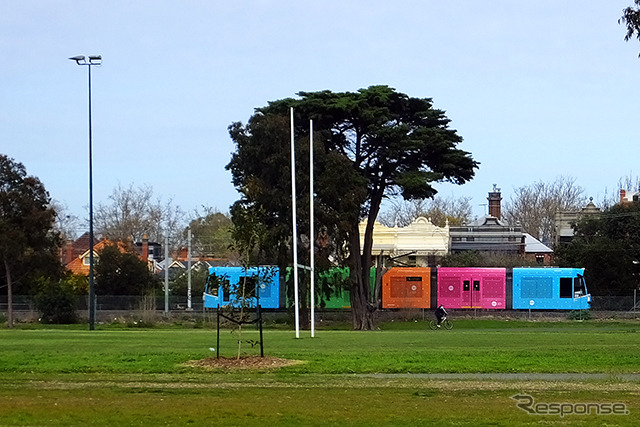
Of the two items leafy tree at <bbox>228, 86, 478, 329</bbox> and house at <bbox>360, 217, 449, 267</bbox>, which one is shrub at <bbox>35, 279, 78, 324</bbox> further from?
house at <bbox>360, 217, 449, 267</bbox>

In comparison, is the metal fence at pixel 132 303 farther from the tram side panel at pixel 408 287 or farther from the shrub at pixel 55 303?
the tram side panel at pixel 408 287

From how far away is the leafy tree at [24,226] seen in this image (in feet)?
193

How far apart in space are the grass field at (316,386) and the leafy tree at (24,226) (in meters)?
31.1

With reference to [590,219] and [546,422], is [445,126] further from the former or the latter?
[546,422]

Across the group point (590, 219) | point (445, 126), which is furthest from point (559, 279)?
point (590, 219)

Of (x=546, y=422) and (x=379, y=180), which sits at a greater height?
(x=379, y=180)

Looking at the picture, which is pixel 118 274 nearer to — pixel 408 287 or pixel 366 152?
pixel 408 287

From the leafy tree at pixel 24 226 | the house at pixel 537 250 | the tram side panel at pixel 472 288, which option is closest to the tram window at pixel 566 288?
the tram side panel at pixel 472 288

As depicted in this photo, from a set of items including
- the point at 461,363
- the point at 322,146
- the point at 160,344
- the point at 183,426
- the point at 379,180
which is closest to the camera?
the point at 183,426

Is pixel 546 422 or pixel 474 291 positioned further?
pixel 474 291

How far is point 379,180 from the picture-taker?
6122cm

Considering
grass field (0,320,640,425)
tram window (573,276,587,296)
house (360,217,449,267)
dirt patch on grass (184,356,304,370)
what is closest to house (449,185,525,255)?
house (360,217,449,267)

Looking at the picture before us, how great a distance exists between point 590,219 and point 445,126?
3399 centimetres

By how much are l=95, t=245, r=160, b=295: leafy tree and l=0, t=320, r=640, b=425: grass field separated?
157 ft
